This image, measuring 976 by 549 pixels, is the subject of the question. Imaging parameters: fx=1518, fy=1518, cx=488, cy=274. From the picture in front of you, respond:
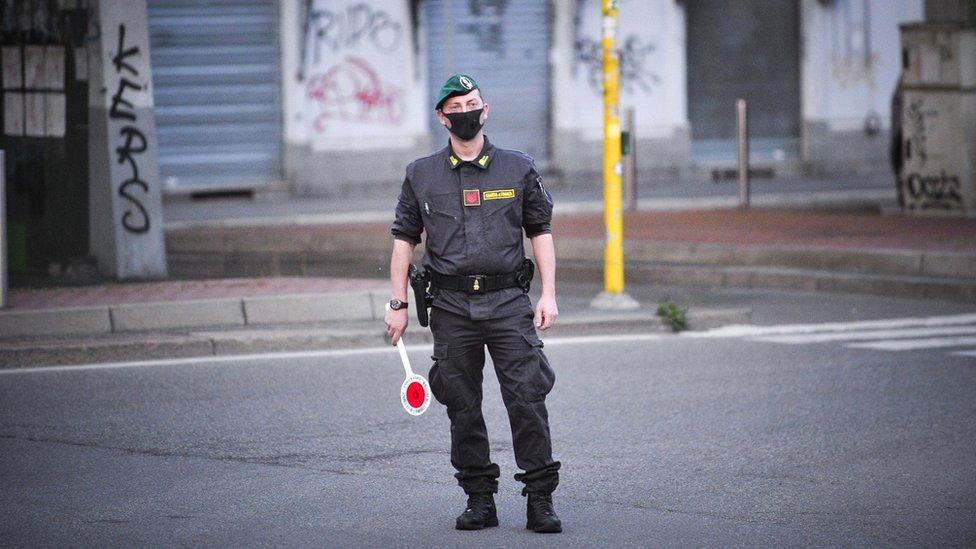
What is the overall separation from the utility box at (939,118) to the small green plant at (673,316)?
7.28m

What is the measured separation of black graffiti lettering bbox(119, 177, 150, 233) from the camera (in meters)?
13.8

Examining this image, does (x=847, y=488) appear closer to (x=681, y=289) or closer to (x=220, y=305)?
(x=220, y=305)

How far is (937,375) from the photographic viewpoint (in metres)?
9.43

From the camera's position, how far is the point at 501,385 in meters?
5.98

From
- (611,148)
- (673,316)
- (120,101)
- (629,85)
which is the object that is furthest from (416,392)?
(629,85)

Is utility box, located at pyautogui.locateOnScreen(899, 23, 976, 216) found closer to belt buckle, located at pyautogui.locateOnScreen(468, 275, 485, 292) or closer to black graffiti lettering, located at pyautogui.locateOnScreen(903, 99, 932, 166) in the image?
black graffiti lettering, located at pyautogui.locateOnScreen(903, 99, 932, 166)

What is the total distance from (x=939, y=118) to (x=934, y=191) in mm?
873

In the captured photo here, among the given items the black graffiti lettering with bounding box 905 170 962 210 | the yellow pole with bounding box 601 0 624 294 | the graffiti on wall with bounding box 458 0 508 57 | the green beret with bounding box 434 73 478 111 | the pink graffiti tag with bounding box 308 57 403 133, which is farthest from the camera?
the graffiti on wall with bounding box 458 0 508 57

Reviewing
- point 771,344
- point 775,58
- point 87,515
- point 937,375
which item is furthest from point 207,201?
point 87,515

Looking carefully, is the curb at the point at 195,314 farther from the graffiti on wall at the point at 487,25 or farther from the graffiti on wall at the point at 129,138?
the graffiti on wall at the point at 487,25

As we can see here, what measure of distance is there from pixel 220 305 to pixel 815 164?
1756cm

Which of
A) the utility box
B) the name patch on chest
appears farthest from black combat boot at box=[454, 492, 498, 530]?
the utility box

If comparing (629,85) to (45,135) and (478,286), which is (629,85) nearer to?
(45,135)

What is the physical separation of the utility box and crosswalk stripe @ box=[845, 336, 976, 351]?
709cm
